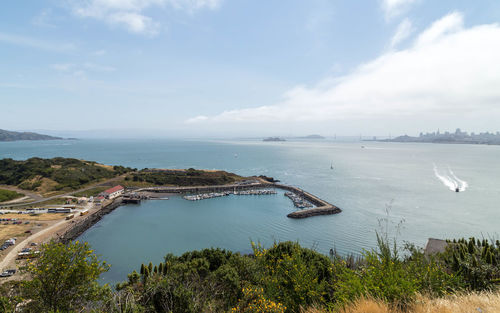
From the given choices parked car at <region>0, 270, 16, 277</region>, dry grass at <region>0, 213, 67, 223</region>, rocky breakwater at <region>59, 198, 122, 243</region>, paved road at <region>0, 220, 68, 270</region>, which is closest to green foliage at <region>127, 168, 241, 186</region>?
rocky breakwater at <region>59, 198, 122, 243</region>

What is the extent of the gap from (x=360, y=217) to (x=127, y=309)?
27318mm

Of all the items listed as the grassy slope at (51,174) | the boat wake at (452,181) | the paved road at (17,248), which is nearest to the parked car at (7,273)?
the paved road at (17,248)

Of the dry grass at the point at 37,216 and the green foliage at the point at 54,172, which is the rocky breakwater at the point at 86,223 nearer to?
the dry grass at the point at 37,216

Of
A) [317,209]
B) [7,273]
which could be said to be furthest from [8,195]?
[317,209]

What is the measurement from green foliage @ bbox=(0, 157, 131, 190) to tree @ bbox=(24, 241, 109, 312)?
125 ft

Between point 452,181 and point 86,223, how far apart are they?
61935 mm

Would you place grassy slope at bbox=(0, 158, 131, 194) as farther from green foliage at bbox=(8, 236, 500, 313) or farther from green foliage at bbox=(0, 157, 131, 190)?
green foliage at bbox=(8, 236, 500, 313)

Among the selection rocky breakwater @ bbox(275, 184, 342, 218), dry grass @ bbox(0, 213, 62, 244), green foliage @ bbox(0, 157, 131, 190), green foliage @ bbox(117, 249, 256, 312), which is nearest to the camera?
green foliage @ bbox(117, 249, 256, 312)

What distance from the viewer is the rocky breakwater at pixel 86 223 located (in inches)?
806

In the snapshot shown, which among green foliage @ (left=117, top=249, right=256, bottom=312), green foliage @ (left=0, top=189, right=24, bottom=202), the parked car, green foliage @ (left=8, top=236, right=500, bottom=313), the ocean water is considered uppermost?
green foliage @ (left=8, top=236, right=500, bottom=313)

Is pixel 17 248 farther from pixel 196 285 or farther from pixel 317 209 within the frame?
pixel 317 209

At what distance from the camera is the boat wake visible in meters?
39.9

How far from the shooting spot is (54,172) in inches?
1582

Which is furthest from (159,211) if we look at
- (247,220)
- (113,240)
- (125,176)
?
(125,176)
